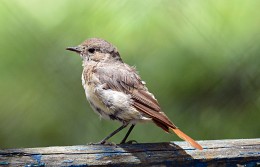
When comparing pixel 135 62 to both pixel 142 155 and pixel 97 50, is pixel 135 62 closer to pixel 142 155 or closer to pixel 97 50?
pixel 97 50

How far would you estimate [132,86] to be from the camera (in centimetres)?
350

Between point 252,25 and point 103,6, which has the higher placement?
point 103,6

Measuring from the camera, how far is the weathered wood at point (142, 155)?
2.74 meters

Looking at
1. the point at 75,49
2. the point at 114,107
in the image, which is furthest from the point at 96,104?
the point at 75,49

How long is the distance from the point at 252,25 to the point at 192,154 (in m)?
1.02

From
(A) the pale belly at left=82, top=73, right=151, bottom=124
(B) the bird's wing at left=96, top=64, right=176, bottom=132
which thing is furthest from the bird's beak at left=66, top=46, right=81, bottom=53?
(A) the pale belly at left=82, top=73, right=151, bottom=124

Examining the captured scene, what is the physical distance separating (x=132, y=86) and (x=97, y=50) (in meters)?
0.31

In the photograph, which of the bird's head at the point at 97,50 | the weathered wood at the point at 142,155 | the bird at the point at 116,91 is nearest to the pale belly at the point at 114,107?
the bird at the point at 116,91

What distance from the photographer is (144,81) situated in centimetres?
370

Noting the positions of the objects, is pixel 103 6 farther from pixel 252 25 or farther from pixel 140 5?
pixel 252 25

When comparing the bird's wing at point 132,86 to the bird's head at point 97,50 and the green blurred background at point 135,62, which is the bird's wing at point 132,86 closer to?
the bird's head at point 97,50

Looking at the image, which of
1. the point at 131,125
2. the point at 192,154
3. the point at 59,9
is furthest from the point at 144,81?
the point at 192,154

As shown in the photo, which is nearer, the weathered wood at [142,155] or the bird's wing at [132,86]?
the weathered wood at [142,155]

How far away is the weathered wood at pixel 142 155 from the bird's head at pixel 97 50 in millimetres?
714
